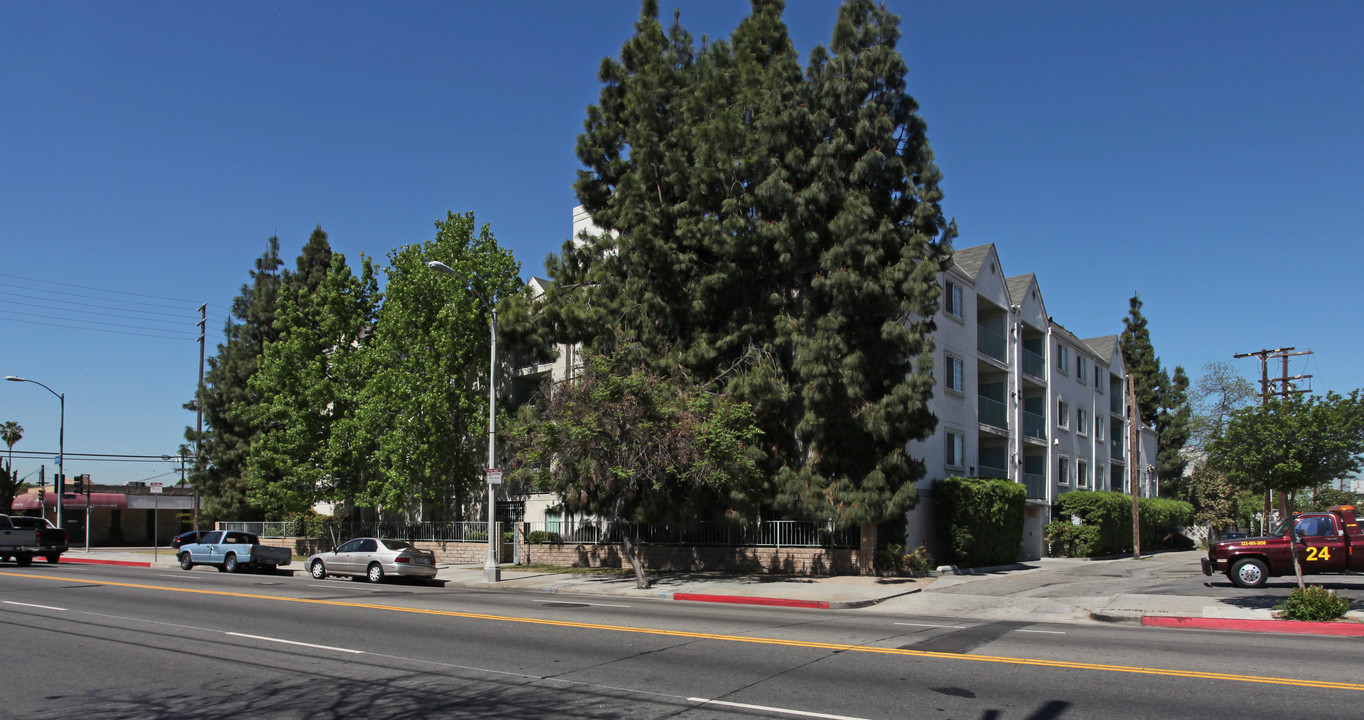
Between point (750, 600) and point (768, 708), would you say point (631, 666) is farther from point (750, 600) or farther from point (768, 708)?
point (750, 600)

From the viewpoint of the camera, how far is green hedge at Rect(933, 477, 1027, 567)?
97.0 feet

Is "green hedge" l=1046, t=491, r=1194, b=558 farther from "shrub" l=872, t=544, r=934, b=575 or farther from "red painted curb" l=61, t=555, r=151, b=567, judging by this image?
"red painted curb" l=61, t=555, r=151, b=567

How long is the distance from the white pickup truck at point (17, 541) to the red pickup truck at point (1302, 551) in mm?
36232

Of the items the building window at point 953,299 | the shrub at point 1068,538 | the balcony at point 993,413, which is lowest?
the shrub at point 1068,538

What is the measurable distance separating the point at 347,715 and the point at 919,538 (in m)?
24.1

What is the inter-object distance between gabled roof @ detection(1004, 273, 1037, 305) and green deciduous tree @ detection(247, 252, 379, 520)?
27350mm

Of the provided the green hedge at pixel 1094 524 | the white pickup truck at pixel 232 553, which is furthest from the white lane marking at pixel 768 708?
the green hedge at pixel 1094 524

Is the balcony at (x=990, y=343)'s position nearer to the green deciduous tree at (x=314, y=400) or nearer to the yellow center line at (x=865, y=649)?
the green deciduous tree at (x=314, y=400)

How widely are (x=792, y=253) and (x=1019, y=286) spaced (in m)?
19.0

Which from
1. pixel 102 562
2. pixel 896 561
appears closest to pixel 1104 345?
pixel 896 561

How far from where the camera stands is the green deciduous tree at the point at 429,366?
3278 centimetres

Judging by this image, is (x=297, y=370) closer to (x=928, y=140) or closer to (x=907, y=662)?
(x=928, y=140)

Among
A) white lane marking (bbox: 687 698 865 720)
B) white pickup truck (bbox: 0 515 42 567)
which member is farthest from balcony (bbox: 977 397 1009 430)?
white pickup truck (bbox: 0 515 42 567)

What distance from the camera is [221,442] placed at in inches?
1778
